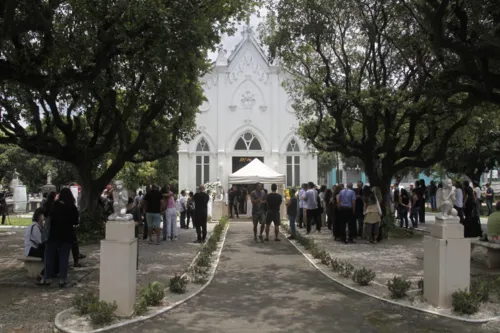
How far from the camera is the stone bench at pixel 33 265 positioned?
329 inches

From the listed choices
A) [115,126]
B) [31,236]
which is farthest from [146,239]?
[31,236]

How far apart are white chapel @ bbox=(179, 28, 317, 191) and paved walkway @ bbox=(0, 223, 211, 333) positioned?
1729cm

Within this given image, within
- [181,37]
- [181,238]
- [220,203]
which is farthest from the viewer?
[220,203]

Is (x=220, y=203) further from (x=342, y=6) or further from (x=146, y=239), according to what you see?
(x=342, y=6)

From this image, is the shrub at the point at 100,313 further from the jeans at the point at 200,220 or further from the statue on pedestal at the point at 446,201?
the jeans at the point at 200,220

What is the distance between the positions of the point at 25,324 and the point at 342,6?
12.5 m

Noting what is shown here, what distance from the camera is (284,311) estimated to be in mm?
6531

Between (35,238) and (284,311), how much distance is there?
16.0 ft

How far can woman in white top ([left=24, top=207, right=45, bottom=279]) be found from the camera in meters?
8.40

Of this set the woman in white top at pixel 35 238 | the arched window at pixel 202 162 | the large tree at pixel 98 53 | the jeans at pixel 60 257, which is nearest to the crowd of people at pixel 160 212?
the large tree at pixel 98 53

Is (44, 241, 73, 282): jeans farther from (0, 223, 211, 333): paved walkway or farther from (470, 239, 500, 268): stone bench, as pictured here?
(470, 239, 500, 268): stone bench

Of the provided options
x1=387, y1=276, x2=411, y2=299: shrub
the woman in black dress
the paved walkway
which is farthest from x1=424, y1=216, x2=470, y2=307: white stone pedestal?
the woman in black dress

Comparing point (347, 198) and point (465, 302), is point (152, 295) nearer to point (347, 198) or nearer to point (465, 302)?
point (465, 302)

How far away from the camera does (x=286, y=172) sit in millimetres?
31203
